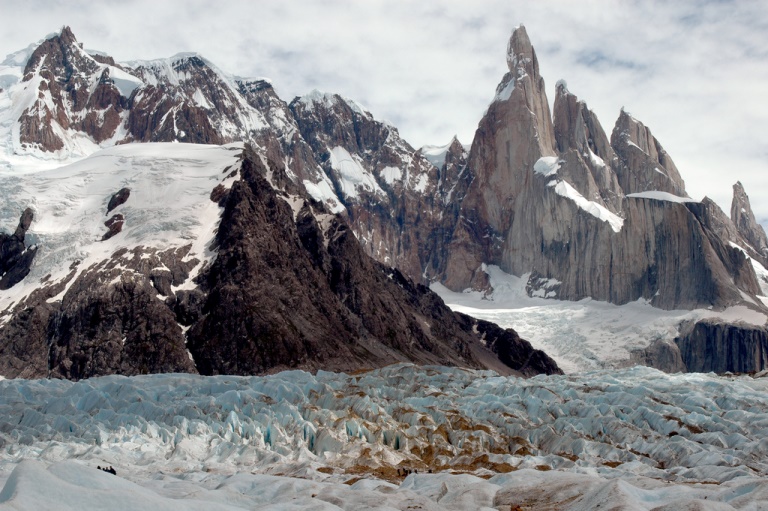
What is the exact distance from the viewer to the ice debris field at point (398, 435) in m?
69.0

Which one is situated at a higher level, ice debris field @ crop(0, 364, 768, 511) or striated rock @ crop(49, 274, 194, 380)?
striated rock @ crop(49, 274, 194, 380)

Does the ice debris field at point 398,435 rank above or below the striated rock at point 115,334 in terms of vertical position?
below

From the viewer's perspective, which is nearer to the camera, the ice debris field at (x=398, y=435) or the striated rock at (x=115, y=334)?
the ice debris field at (x=398, y=435)

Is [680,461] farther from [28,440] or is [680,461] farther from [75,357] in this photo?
[75,357]

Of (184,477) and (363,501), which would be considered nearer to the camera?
(363,501)

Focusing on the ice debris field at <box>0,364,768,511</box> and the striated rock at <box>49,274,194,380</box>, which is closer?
the ice debris field at <box>0,364,768,511</box>

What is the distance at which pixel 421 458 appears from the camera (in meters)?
102

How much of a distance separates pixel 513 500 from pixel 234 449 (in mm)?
47503

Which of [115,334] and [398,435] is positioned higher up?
[115,334]

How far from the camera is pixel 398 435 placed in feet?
353

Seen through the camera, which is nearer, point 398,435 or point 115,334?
point 398,435

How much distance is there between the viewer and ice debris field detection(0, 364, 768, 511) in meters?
69.0

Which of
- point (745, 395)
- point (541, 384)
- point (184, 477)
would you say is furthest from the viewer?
point (541, 384)

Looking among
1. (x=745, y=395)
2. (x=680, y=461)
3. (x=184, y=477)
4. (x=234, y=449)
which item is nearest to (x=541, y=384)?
(x=745, y=395)
